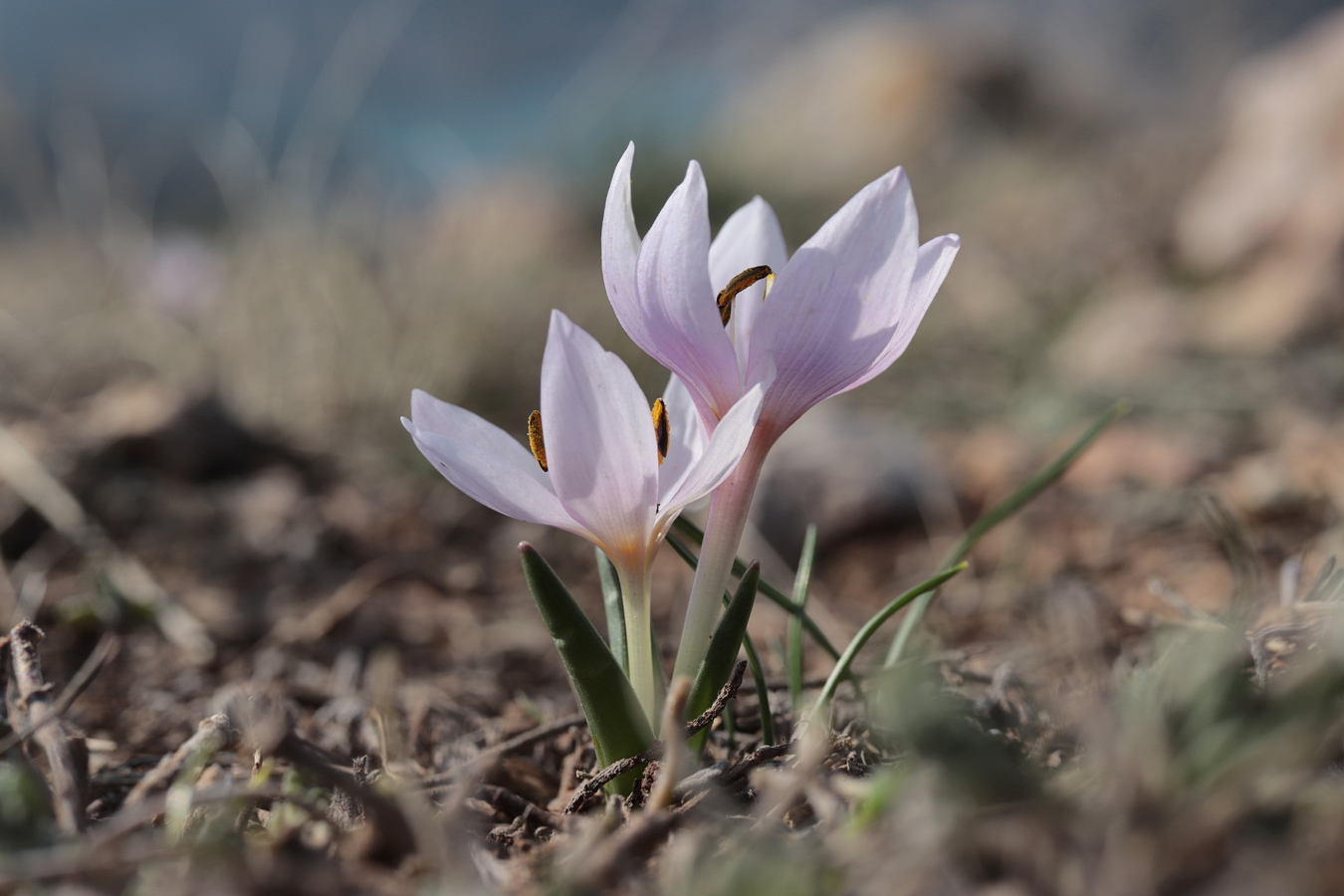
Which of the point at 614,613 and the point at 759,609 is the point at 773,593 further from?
the point at 759,609

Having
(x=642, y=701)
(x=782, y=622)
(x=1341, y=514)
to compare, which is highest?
(x=642, y=701)

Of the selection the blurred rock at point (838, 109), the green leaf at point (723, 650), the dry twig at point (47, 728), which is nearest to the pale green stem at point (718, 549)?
the green leaf at point (723, 650)

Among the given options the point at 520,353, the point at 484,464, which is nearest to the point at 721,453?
the point at 484,464

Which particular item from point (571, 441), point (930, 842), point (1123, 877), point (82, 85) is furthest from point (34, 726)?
point (82, 85)

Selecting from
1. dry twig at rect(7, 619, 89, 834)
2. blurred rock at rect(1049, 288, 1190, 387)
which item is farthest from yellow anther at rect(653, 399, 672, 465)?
blurred rock at rect(1049, 288, 1190, 387)

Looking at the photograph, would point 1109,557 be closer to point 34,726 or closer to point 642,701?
point 642,701

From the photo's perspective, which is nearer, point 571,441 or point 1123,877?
point 1123,877

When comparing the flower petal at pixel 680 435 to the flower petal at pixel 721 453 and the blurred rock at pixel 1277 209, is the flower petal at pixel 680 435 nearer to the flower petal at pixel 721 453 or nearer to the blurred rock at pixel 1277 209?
the flower petal at pixel 721 453
